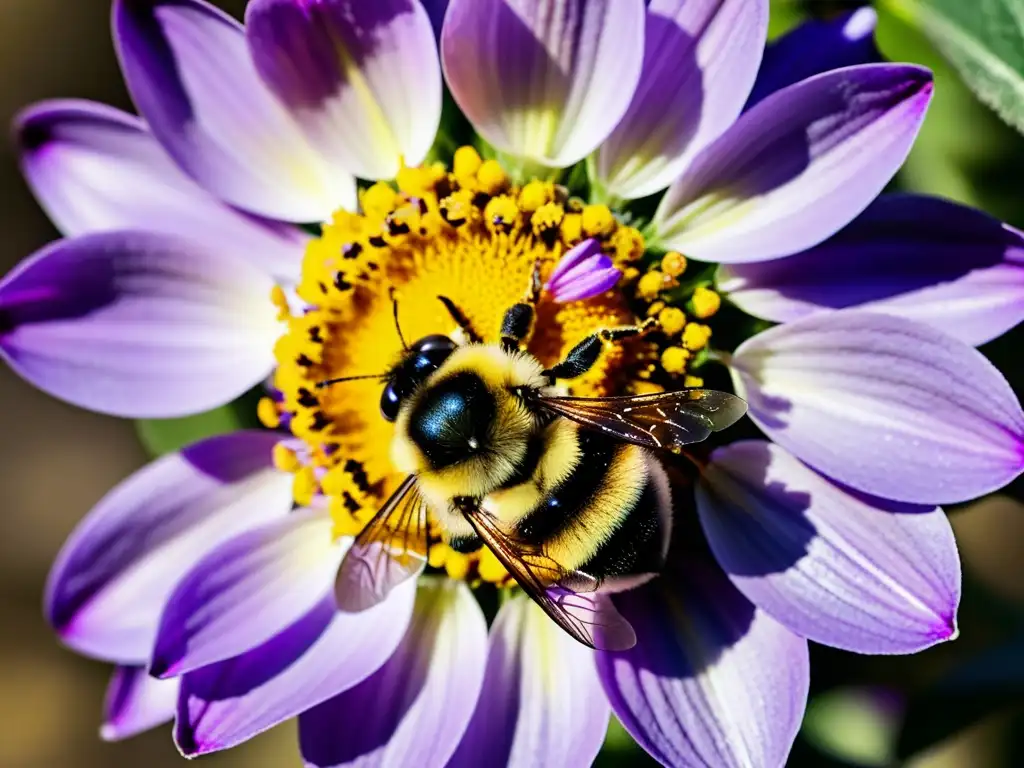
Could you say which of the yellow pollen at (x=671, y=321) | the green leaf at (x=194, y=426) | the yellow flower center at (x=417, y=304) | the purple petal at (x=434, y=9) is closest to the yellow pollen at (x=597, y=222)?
the yellow flower center at (x=417, y=304)

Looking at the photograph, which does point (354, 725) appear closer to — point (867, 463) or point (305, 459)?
point (305, 459)

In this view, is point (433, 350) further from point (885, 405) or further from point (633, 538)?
point (885, 405)

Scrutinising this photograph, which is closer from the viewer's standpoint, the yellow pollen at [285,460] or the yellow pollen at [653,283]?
the yellow pollen at [653,283]

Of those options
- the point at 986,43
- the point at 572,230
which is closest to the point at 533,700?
the point at 572,230

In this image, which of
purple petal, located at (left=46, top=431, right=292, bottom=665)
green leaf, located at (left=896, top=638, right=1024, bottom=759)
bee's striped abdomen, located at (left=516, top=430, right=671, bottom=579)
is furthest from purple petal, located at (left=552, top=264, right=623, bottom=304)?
green leaf, located at (left=896, top=638, right=1024, bottom=759)

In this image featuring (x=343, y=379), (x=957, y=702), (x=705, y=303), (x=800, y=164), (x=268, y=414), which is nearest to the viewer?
(x=800, y=164)

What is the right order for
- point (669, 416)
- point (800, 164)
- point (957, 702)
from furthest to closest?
1. point (957, 702)
2. point (800, 164)
3. point (669, 416)

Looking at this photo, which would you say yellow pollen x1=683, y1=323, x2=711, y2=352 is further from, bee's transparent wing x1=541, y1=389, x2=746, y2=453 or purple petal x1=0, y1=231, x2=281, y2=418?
purple petal x1=0, y1=231, x2=281, y2=418

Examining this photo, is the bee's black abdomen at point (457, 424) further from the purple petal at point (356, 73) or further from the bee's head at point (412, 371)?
the purple petal at point (356, 73)
